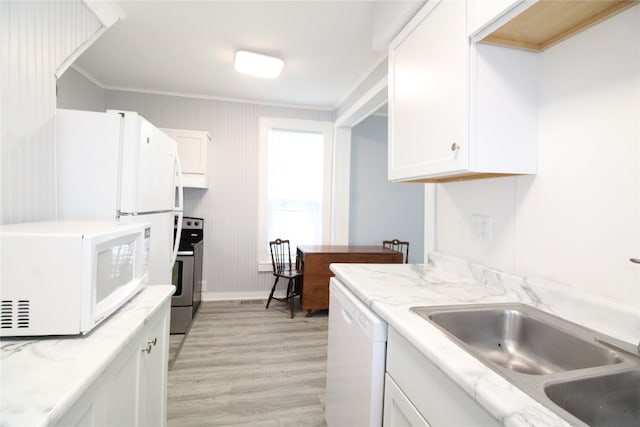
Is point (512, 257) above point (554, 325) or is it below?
above

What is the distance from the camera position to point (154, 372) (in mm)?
1213

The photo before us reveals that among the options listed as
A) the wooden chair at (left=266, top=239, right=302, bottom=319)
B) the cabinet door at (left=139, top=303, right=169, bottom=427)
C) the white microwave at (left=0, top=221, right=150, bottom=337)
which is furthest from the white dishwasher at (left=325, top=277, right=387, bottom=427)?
the wooden chair at (left=266, top=239, right=302, bottom=319)

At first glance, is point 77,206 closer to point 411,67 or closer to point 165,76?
point 411,67

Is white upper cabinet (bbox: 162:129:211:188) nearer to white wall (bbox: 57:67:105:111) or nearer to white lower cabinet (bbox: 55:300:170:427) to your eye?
white wall (bbox: 57:67:105:111)

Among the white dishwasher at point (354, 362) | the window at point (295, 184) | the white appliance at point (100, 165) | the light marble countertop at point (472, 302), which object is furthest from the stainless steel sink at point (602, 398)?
the window at point (295, 184)

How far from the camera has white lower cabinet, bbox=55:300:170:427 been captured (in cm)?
74

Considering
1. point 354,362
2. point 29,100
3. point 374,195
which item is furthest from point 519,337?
point 374,195

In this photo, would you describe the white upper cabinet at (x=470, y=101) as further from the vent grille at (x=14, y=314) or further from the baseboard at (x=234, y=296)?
the baseboard at (x=234, y=296)

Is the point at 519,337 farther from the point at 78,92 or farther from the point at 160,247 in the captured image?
the point at 78,92

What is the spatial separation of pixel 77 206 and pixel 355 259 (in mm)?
2475

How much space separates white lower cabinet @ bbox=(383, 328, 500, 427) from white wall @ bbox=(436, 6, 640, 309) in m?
0.64

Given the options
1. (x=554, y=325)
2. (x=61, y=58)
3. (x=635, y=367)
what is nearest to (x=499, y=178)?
(x=554, y=325)

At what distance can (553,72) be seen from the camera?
44.3 inches

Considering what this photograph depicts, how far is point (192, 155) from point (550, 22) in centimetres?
331
